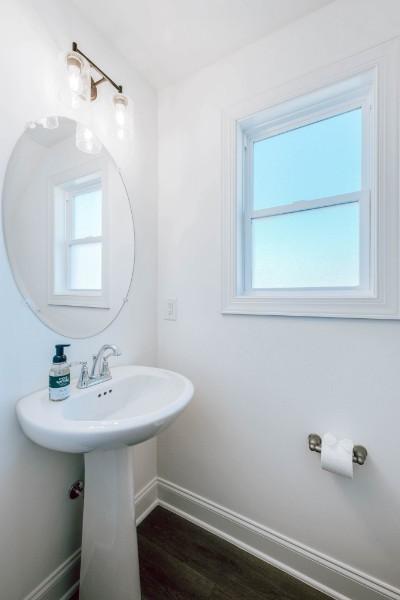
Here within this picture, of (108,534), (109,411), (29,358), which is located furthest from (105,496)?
(29,358)

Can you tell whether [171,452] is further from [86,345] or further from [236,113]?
[236,113]

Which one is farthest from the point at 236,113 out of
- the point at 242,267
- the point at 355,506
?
the point at 355,506

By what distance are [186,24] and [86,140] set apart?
2.17 feet

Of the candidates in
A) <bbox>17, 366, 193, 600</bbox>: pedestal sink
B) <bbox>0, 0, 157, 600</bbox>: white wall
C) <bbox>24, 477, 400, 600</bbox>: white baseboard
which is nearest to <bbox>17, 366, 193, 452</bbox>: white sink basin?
<bbox>17, 366, 193, 600</bbox>: pedestal sink

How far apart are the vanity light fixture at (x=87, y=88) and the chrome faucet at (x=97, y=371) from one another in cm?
85

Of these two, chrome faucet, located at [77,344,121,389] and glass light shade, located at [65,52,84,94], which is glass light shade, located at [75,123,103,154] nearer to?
glass light shade, located at [65,52,84,94]

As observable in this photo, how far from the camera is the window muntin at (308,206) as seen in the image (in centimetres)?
109

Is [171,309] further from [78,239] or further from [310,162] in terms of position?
[310,162]

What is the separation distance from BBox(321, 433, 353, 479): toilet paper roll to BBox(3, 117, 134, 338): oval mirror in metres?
1.03

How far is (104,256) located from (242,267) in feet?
2.16

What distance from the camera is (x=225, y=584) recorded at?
1090 mm

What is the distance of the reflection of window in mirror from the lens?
40.4 inches

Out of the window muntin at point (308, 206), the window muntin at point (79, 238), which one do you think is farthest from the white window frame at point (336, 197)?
the window muntin at point (79, 238)

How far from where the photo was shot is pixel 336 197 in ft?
3.62
